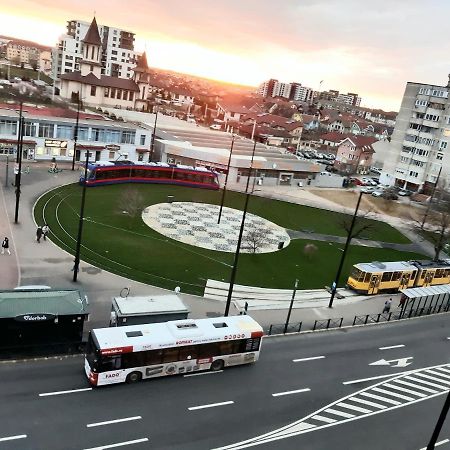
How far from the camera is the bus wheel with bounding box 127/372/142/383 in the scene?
73.8 feet

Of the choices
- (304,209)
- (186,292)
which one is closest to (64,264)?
(186,292)

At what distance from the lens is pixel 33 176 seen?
188 feet

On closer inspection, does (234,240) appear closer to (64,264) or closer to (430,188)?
(64,264)

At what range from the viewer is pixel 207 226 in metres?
50.2

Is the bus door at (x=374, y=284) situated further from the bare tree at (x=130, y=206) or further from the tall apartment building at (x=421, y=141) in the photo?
the tall apartment building at (x=421, y=141)

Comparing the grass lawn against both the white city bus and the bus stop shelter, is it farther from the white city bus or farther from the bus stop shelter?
the bus stop shelter

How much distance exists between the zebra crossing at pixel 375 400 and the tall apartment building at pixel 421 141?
222 ft

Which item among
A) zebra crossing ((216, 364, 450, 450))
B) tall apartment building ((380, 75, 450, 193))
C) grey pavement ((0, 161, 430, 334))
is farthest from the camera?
tall apartment building ((380, 75, 450, 193))

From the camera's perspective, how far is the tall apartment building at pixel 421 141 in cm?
8856

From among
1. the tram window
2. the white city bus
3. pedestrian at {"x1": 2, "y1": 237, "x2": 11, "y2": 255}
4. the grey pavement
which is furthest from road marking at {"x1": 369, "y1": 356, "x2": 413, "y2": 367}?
pedestrian at {"x1": 2, "y1": 237, "x2": 11, "y2": 255}

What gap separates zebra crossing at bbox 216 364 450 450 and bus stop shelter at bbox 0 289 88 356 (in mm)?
10137

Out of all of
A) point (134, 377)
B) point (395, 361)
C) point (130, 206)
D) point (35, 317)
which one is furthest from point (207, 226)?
point (35, 317)

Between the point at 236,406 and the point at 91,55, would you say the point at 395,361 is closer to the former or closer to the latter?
the point at 236,406

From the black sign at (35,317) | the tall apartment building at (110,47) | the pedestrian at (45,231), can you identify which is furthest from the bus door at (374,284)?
the tall apartment building at (110,47)
